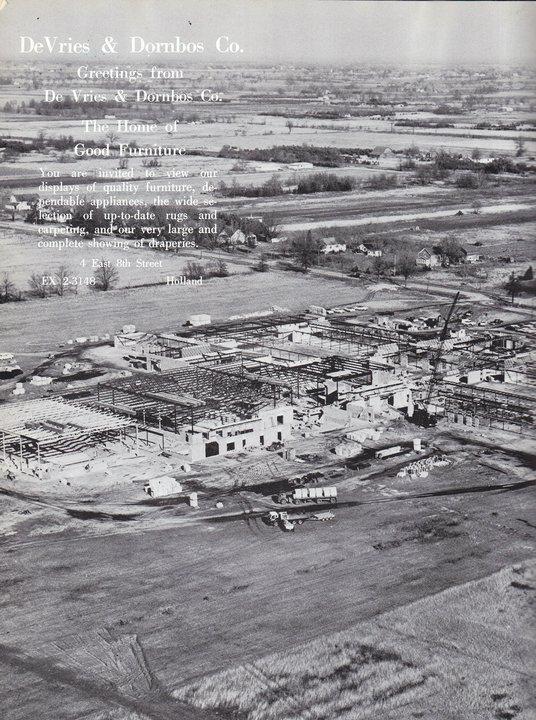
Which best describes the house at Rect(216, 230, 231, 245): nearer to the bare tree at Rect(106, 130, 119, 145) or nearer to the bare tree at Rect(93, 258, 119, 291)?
the bare tree at Rect(93, 258, 119, 291)

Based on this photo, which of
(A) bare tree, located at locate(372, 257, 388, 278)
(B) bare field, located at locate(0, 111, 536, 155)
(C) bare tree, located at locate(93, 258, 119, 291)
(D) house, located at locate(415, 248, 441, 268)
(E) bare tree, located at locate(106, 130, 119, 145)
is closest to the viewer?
(C) bare tree, located at locate(93, 258, 119, 291)

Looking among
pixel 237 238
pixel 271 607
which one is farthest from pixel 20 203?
pixel 271 607

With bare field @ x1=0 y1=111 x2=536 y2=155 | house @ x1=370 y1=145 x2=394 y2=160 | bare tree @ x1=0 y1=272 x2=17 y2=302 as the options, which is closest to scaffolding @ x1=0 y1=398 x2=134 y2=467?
bare tree @ x1=0 y1=272 x2=17 y2=302

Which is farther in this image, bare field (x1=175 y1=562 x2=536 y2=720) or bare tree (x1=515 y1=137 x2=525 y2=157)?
bare tree (x1=515 y1=137 x2=525 y2=157)

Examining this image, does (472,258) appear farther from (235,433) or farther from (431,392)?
(235,433)

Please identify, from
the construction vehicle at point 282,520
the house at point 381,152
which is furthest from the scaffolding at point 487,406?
the house at point 381,152

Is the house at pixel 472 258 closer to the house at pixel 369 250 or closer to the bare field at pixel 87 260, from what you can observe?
the house at pixel 369 250
